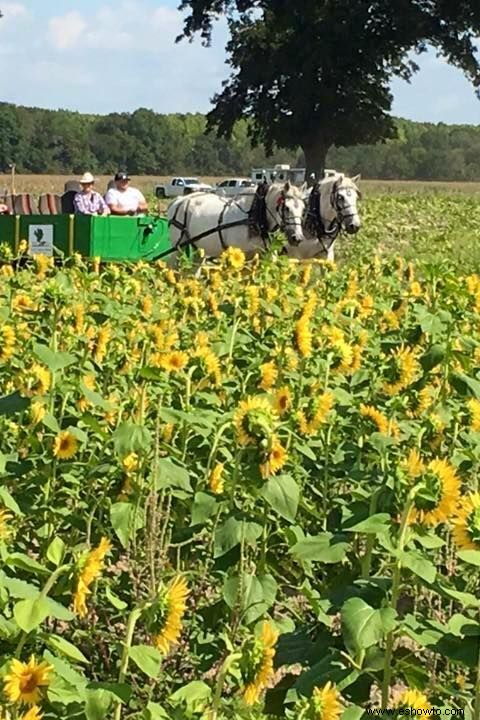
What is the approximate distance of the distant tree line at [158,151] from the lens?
8681 cm

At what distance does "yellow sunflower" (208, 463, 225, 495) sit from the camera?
267 cm

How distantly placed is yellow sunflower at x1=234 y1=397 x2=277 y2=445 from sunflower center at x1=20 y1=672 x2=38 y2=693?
0.65m

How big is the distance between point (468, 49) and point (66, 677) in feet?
117

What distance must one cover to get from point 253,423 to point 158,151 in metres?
91.4

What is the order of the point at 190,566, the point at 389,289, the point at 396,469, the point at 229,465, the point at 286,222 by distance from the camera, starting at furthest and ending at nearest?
the point at 286,222 → the point at 389,289 → the point at 190,566 → the point at 229,465 → the point at 396,469

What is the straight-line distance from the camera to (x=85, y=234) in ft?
37.9

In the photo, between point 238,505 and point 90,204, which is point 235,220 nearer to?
point 90,204

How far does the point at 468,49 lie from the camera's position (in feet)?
117

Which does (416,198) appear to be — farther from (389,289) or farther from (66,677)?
(66,677)

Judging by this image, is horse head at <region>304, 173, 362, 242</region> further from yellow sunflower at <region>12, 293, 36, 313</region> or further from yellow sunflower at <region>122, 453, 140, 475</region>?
yellow sunflower at <region>122, 453, 140, 475</region>

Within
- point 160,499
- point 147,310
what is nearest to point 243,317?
point 147,310

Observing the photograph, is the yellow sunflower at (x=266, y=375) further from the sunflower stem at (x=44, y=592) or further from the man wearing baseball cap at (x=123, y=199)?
the man wearing baseball cap at (x=123, y=199)

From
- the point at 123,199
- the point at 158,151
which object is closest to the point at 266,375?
the point at 123,199

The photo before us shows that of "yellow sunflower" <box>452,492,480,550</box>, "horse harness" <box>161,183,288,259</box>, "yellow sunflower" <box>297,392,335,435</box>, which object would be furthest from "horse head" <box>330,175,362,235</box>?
"yellow sunflower" <box>452,492,480,550</box>
